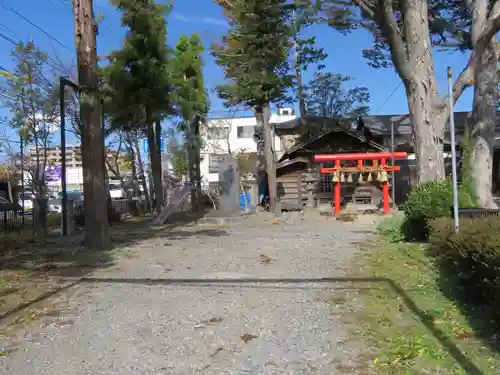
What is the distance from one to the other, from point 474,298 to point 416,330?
1.06 meters

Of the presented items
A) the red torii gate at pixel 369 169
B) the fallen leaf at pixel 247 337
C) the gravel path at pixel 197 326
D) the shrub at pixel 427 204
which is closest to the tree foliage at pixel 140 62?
the red torii gate at pixel 369 169

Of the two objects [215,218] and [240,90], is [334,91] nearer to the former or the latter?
[240,90]

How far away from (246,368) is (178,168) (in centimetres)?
4608

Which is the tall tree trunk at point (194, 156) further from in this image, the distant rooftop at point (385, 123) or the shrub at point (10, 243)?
the shrub at point (10, 243)

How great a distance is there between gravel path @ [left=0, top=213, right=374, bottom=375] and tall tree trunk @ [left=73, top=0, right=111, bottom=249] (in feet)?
7.84

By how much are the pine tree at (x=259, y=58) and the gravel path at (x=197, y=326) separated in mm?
14028

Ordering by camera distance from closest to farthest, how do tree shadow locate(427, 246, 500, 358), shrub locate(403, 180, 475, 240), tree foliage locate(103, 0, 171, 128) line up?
1. tree shadow locate(427, 246, 500, 358)
2. shrub locate(403, 180, 475, 240)
3. tree foliage locate(103, 0, 171, 128)

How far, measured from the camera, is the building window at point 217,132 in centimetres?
3672

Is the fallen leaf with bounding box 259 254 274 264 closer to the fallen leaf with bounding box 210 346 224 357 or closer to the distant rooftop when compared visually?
the fallen leaf with bounding box 210 346 224 357

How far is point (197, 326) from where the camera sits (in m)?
5.14

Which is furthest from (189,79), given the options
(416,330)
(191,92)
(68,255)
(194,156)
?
(416,330)

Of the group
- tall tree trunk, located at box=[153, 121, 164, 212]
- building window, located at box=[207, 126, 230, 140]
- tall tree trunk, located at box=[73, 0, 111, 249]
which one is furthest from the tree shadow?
building window, located at box=[207, 126, 230, 140]

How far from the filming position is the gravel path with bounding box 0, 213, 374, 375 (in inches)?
164

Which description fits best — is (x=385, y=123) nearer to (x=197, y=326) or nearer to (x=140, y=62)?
(x=140, y=62)
